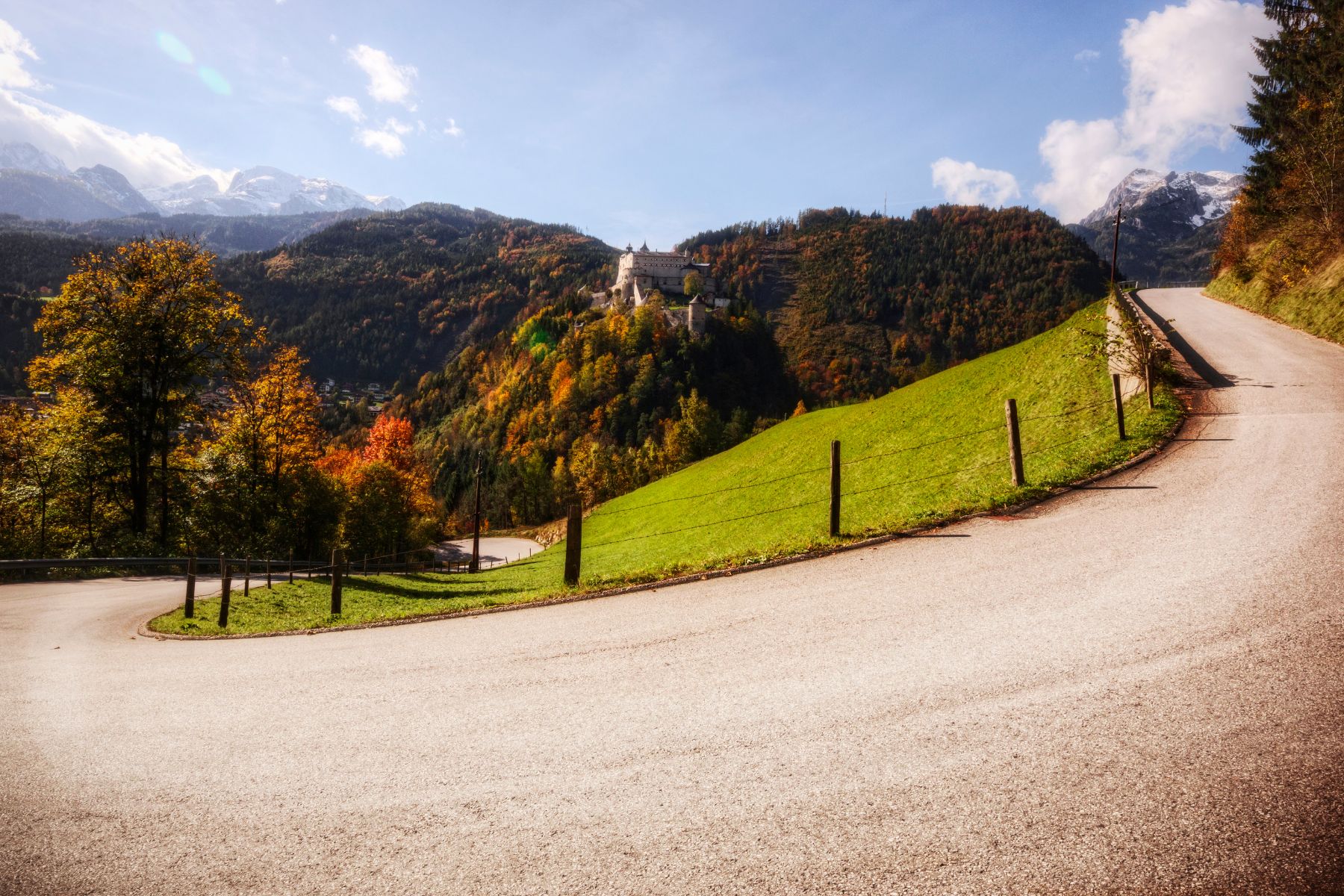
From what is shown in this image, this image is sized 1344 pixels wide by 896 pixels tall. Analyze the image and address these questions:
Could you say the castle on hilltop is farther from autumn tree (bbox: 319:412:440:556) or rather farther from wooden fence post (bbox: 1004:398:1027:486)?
wooden fence post (bbox: 1004:398:1027:486)

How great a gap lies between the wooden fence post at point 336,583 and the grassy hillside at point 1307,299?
4033 centimetres

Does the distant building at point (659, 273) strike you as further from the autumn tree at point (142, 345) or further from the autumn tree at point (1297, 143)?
the autumn tree at point (142, 345)

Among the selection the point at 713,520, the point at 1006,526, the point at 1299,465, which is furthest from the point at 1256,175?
the point at 1006,526

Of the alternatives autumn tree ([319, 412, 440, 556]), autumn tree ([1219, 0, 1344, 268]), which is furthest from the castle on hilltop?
autumn tree ([1219, 0, 1344, 268])

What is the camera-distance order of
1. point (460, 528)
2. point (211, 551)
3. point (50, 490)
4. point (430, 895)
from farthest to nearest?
point (460, 528) → point (211, 551) → point (50, 490) → point (430, 895)

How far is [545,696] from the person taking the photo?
249 inches

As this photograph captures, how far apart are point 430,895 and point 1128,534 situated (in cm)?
1142

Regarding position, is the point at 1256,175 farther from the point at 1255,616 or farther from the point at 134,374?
the point at 134,374

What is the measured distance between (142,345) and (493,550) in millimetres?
58308

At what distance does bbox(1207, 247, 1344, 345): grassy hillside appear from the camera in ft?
83.0

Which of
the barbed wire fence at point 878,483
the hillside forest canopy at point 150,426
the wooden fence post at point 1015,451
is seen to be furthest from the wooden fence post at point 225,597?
the wooden fence post at point 1015,451

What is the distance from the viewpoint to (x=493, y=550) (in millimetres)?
79875

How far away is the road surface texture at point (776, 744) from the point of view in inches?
142

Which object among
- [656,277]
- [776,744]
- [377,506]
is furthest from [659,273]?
[776,744]
